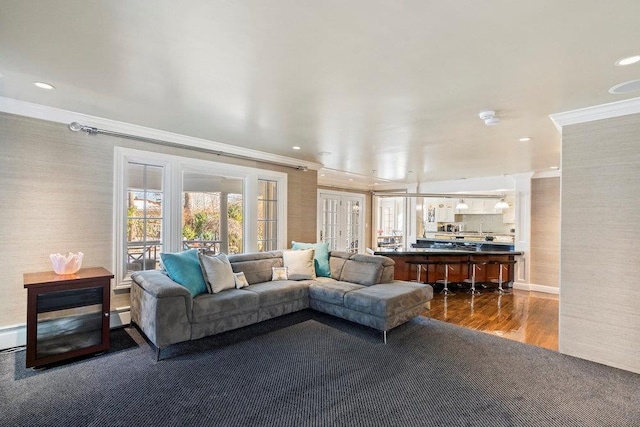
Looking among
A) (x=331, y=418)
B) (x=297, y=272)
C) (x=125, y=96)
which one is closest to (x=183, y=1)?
(x=125, y=96)

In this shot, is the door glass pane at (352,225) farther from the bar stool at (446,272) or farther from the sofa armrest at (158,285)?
the sofa armrest at (158,285)

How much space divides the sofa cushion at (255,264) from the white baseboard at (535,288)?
17.0ft

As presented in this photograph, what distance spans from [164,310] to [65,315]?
96 cm

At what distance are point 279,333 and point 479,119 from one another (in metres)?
3.25

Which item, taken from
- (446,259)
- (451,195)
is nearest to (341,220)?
(451,195)

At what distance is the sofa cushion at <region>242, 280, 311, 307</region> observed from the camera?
379 centimetres

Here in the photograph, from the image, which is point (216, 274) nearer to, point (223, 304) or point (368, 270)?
point (223, 304)

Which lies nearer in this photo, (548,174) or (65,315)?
(65,315)

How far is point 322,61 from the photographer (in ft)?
6.73

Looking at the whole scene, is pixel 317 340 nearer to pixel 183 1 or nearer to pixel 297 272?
pixel 297 272

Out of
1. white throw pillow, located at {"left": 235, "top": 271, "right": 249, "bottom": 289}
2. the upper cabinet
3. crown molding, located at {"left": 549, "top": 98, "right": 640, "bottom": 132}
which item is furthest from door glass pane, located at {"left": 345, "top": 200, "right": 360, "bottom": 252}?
crown molding, located at {"left": 549, "top": 98, "right": 640, "bottom": 132}

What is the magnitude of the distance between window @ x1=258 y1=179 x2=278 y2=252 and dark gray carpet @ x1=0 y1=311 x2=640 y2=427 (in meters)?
2.05

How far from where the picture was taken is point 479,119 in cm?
315

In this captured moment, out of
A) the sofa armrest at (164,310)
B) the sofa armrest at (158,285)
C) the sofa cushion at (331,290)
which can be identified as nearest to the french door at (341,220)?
the sofa cushion at (331,290)
